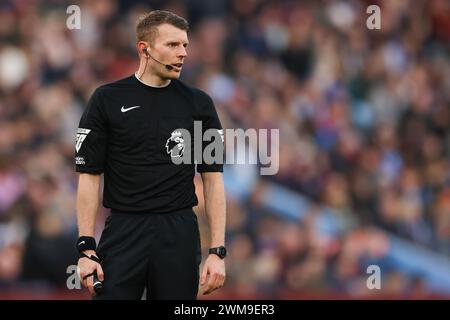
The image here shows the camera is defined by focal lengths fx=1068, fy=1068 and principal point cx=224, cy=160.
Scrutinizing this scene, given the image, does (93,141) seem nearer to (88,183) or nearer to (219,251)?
(88,183)

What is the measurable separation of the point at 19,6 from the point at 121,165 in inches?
275

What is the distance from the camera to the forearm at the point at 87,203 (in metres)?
5.30

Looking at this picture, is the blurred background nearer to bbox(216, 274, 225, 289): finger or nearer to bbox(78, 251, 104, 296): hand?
bbox(78, 251, 104, 296): hand

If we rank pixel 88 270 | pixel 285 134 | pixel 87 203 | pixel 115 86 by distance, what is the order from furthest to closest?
pixel 285 134
pixel 115 86
pixel 87 203
pixel 88 270

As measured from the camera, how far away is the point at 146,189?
5.31 m

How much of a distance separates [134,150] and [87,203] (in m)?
0.35

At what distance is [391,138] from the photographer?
12992 millimetres

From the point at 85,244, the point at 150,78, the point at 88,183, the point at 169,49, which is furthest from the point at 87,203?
the point at 169,49

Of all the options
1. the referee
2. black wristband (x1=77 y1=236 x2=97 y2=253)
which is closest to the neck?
the referee

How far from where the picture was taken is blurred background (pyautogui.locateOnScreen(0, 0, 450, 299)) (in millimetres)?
10406

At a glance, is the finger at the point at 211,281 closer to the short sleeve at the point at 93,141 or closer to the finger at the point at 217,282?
the finger at the point at 217,282
